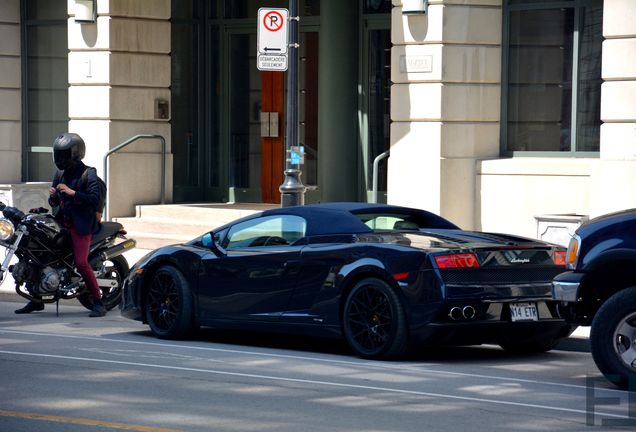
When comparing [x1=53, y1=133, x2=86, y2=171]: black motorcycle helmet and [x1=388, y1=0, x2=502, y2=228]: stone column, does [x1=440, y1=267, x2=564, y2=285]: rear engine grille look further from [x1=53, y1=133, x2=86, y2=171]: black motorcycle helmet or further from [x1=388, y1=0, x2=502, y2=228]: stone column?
[x1=388, y1=0, x2=502, y2=228]: stone column

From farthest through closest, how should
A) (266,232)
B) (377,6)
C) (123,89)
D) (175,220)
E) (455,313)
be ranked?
(123,89) → (377,6) → (175,220) → (266,232) → (455,313)

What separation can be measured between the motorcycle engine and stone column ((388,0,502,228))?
6023 mm

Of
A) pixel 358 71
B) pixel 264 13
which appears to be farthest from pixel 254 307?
pixel 358 71

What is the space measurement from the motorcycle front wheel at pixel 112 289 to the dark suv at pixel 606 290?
6369 millimetres

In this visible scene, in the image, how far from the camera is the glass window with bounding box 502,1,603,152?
18406mm

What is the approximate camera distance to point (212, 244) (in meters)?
12.6

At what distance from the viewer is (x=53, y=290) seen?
14.5 meters

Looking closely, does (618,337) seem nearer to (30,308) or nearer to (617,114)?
(30,308)

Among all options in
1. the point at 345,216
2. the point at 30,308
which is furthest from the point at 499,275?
the point at 30,308

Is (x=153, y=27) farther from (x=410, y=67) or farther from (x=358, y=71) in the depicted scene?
(x=410, y=67)

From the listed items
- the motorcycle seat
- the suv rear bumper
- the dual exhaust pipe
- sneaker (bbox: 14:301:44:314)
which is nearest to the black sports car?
the dual exhaust pipe

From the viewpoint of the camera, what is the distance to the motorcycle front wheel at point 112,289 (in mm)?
15023

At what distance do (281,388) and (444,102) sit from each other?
953 centimetres

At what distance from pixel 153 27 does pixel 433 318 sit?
1319 centimetres
